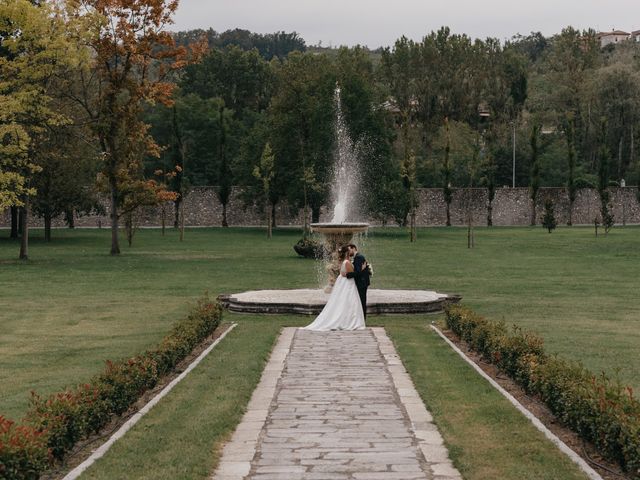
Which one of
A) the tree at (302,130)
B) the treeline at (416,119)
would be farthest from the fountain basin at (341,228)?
the tree at (302,130)

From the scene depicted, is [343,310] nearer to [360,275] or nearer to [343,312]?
[343,312]

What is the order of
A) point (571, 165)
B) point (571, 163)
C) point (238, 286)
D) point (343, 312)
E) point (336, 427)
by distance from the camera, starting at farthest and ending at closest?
point (571, 163)
point (571, 165)
point (238, 286)
point (343, 312)
point (336, 427)

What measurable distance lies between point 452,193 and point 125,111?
42231 mm

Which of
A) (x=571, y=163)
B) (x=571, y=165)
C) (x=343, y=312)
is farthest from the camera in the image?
(x=571, y=163)

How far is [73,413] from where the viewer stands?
8.91 m

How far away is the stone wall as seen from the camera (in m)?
79.1

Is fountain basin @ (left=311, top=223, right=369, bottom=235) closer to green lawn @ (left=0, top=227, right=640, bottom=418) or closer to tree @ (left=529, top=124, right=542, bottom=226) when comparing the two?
green lawn @ (left=0, top=227, right=640, bottom=418)

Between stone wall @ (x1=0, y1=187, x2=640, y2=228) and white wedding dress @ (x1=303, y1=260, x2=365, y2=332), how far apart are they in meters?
59.4

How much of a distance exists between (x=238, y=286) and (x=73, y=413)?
19119mm

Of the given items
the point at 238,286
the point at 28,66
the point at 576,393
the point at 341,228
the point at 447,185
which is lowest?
the point at 238,286

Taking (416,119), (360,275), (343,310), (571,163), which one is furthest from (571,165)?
(343,310)

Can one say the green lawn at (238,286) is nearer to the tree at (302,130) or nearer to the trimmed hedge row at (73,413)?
the trimmed hedge row at (73,413)

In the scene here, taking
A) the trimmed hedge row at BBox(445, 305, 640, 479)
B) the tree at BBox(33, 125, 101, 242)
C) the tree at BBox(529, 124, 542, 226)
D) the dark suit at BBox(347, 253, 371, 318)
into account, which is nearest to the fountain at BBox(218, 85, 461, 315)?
the dark suit at BBox(347, 253, 371, 318)

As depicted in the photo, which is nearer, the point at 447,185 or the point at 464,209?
the point at 447,185
